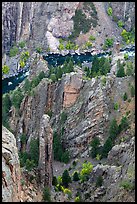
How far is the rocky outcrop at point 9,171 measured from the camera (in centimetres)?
4903

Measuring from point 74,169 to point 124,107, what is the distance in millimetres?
19451

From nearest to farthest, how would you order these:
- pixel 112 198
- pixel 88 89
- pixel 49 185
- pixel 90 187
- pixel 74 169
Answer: pixel 112 198, pixel 49 185, pixel 90 187, pixel 74 169, pixel 88 89

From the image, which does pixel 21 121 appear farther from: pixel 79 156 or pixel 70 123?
pixel 79 156

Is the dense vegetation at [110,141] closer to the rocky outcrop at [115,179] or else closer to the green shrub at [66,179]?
the rocky outcrop at [115,179]

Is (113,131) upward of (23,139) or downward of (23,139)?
upward

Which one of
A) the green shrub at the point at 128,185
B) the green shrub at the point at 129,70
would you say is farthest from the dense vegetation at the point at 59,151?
the green shrub at the point at 128,185

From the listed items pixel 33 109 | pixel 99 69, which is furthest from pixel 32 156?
pixel 99 69

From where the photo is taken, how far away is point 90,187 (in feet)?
298

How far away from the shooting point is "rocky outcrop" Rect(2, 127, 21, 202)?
49031 millimetres

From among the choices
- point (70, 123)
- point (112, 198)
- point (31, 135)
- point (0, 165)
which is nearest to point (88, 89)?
point (70, 123)

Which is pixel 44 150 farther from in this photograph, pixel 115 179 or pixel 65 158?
pixel 65 158

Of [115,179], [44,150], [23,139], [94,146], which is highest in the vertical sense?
[44,150]

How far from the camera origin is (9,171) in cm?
5091

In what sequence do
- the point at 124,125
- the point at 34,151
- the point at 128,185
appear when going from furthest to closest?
the point at 124,125 < the point at 34,151 < the point at 128,185
